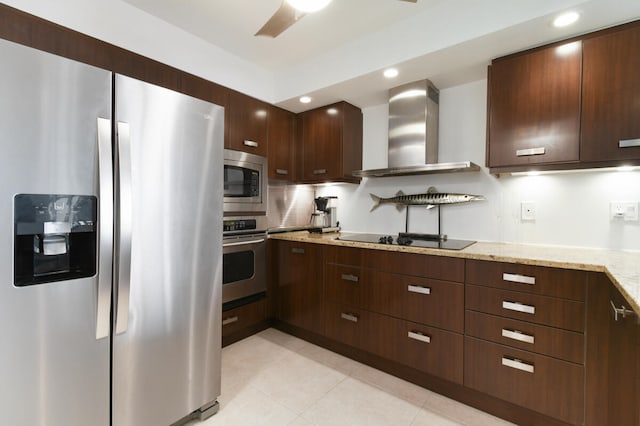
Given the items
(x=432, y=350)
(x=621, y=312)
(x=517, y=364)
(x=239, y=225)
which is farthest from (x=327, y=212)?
(x=621, y=312)

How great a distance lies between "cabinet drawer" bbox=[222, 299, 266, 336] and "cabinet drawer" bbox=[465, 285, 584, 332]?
1.68m

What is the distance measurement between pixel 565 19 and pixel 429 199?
131 centimetres

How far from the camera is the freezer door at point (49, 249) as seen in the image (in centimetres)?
98

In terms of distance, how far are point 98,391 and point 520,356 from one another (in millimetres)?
1998

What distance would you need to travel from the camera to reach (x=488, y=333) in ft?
5.41

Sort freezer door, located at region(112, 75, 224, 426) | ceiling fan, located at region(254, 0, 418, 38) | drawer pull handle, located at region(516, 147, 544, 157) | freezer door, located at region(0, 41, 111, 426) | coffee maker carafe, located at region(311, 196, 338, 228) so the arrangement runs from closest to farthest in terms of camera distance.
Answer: freezer door, located at region(0, 41, 111, 426) → freezer door, located at region(112, 75, 224, 426) → ceiling fan, located at region(254, 0, 418, 38) → drawer pull handle, located at region(516, 147, 544, 157) → coffee maker carafe, located at region(311, 196, 338, 228)

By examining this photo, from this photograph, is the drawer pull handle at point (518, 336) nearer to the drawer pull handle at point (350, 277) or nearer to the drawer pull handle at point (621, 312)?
the drawer pull handle at point (621, 312)

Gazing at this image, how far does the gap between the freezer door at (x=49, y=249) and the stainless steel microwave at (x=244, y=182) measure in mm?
1188

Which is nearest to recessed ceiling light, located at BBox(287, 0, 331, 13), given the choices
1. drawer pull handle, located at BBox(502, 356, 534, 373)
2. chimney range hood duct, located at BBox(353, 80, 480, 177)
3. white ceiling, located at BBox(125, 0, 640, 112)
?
white ceiling, located at BBox(125, 0, 640, 112)

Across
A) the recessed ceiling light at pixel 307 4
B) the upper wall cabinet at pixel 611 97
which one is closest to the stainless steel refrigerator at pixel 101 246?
the recessed ceiling light at pixel 307 4

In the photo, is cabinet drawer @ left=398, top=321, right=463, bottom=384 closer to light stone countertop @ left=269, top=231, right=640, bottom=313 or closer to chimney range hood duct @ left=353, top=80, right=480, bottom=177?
light stone countertop @ left=269, top=231, right=640, bottom=313

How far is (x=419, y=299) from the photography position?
74.4 inches

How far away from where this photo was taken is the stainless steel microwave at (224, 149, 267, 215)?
7.72 ft

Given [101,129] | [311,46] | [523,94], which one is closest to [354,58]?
[311,46]
